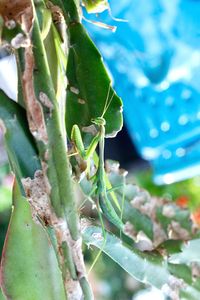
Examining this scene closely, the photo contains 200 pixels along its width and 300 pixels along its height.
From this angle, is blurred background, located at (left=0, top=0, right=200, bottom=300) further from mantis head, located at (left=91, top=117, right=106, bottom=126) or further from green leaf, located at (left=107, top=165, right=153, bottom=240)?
mantis head, located at (left=91, top=117, right=106, bottom=126)

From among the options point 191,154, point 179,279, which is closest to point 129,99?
point 191,154

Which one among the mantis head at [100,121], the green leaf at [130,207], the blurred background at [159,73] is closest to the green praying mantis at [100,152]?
the mantis head at [100,121]

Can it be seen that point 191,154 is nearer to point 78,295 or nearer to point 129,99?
point 129,99

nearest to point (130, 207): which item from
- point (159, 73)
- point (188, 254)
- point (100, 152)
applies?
point (188, 254)

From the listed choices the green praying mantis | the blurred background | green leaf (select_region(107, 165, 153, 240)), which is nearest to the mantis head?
the green praying mantis

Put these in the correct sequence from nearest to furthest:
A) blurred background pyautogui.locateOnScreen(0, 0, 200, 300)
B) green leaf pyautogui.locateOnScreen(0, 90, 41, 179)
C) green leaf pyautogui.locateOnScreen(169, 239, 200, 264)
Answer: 1. green leaf pyautogui.locateOnScreen(0, 90, 41, 179)
2. green leaf pyautogui.locateOnScreen(169, 239, 200, 264)
3. blurred background pyautogui.locateOnScreen(0, 0, 200, 300)

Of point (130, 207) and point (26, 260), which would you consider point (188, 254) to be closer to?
point (130, 207)

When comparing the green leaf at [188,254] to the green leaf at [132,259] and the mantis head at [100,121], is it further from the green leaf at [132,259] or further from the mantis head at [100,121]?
the mantis head at [100,121]
